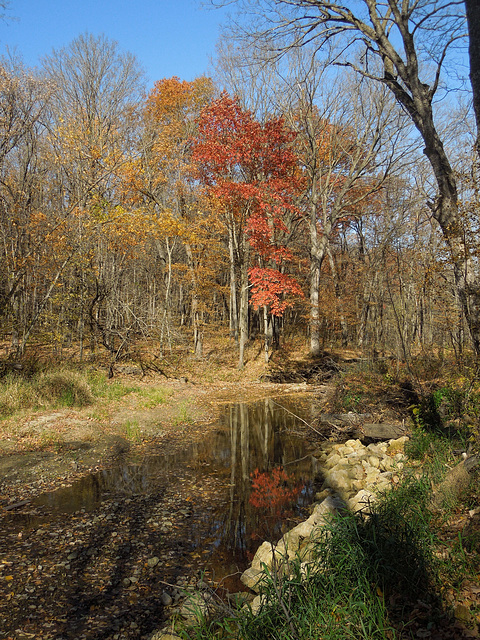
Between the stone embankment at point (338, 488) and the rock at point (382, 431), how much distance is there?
323mm

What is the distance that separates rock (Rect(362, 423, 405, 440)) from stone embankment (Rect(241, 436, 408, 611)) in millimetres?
323

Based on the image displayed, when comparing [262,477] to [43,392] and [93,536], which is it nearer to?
[93,536]

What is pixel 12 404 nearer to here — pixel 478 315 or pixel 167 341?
pixel 167 341

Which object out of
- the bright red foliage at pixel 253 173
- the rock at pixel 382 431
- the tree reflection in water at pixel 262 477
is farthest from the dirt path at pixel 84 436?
the bright red foliage at pixel 253 173

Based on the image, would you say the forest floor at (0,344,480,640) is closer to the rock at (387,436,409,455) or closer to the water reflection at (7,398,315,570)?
the water reflection at (7,398,315,570)

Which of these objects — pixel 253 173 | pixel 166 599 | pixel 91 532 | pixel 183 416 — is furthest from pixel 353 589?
pixel 253 173

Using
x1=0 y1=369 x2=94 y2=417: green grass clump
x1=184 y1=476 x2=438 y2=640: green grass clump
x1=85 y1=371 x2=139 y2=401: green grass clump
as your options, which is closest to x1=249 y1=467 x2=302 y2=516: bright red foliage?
x1=184 y1=476 x2=438 y2=640: green grass clump

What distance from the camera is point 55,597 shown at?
155 inches

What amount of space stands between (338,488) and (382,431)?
2295mm

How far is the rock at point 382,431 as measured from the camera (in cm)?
807

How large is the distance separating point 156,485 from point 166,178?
54.7 feet

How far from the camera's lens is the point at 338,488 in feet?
21.3

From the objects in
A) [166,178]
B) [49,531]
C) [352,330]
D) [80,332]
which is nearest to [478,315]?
[49,531]

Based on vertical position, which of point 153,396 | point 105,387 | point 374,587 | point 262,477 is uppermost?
point 105,387
